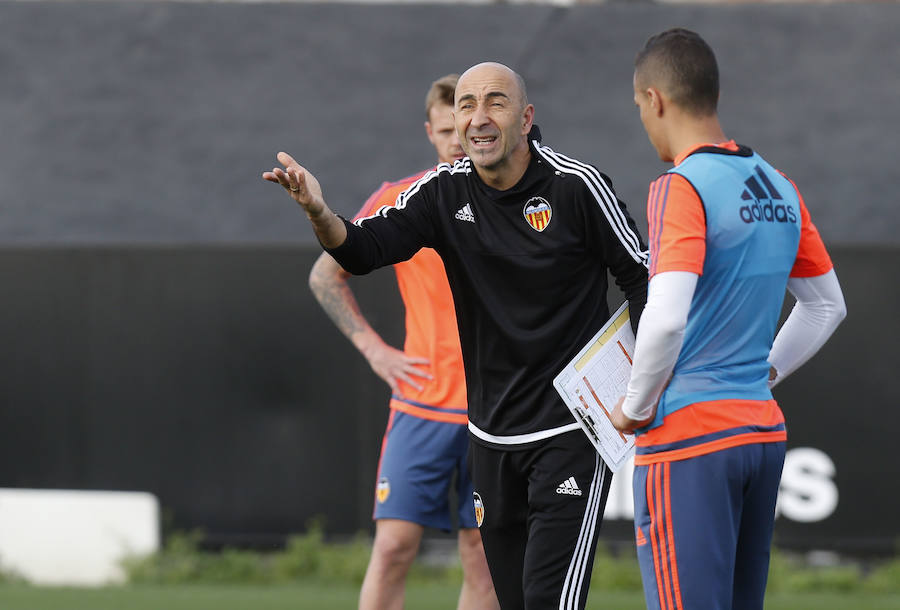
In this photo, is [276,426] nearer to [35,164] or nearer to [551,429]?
[35,164]

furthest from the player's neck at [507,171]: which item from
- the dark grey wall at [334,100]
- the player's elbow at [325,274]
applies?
the dark grey wall at [334,100]

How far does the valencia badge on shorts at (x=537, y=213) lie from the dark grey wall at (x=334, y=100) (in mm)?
5380

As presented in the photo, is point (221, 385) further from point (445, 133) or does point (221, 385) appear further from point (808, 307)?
point (808, 307)

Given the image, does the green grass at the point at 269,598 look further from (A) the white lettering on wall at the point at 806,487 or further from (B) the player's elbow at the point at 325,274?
(B) the player's elbow at the point at 325,274

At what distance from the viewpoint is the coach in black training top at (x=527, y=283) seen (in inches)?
159

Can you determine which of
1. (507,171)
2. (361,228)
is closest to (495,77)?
(507,171)

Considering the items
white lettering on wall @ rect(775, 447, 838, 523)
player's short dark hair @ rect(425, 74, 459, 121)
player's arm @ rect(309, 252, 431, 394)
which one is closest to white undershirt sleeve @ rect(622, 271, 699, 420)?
player's arm @ rect(309, 252, 431, 394)

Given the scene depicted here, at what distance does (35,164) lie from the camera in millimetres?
10070

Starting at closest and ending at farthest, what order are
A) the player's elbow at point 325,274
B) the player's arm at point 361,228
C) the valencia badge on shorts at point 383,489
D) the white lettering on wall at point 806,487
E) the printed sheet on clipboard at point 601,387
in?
the player's arm at point 361,228
the printed sheet on clipboard at point 601,387
the valencia badge on shorts at point 383,489
the player's elbow at point 325,274
the white lettering on wall at point 806,487

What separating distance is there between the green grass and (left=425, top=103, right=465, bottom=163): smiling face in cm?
306

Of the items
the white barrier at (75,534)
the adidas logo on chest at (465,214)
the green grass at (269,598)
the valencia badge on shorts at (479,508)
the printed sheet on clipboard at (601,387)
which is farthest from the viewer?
the white barrier at (75,534)

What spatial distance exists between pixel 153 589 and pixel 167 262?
219 cm

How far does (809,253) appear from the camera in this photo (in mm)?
3707

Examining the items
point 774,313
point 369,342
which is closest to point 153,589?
point 369,342
